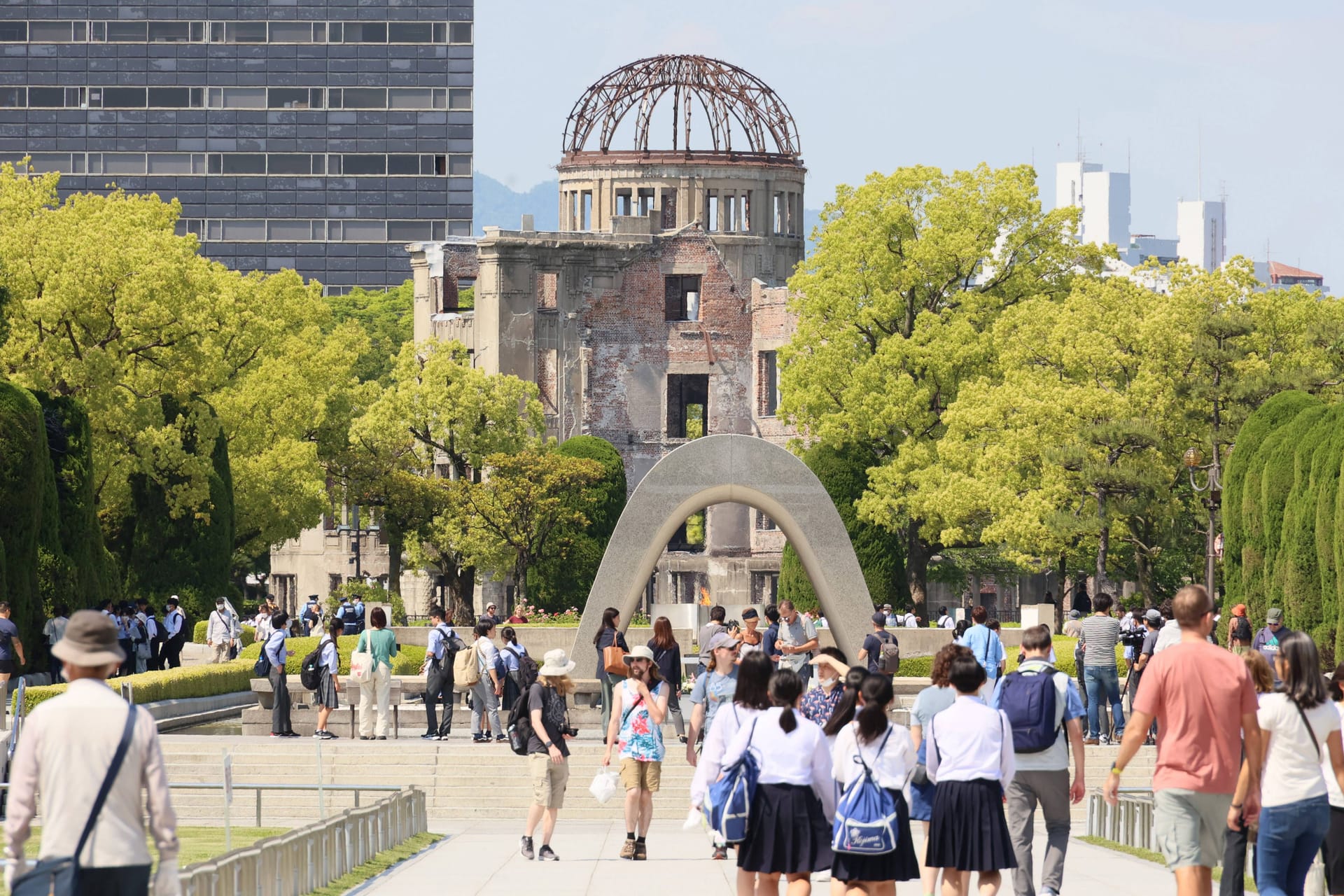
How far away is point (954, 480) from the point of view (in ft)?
156

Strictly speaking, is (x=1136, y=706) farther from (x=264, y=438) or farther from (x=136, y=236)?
(x=264, y=438)

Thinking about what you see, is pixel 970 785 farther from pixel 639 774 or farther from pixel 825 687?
pixel 639 774

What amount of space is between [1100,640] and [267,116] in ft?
313

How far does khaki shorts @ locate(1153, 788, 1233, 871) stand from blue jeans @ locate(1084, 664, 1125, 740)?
12.4 m

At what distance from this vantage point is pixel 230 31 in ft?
370

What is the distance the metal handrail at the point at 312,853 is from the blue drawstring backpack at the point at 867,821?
10.9 feet

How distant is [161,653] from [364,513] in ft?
83.5

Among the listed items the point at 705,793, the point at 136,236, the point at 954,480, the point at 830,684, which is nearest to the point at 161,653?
the point at 136,236

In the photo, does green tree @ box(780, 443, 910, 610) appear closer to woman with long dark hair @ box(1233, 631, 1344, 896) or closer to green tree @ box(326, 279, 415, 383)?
green tree @ box(326, 279, 415, 383)

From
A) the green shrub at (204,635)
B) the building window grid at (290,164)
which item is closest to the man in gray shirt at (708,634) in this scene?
the green shrub at (204,635)

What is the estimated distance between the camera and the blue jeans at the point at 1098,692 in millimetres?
23609

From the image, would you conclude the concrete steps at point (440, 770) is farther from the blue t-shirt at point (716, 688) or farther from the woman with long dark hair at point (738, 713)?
the woman with long dark hair at point (738, 713)

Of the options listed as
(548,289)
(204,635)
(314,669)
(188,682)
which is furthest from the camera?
(548,289)

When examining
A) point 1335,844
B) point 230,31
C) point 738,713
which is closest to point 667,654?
point 738,713
